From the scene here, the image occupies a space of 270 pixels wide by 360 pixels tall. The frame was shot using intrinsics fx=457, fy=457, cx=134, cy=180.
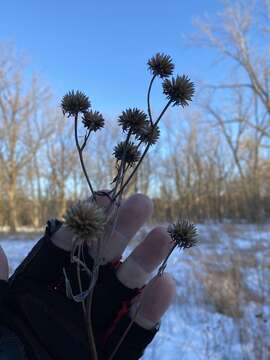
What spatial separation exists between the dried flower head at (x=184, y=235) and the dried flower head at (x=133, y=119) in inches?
6.4

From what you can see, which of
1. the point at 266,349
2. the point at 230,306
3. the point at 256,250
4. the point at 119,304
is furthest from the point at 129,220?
the point at 256,250

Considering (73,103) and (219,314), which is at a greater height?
(73,103)

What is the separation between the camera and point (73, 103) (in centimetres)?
70

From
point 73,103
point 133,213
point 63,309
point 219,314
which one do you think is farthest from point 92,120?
point 219,314

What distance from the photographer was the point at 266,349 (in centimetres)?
263

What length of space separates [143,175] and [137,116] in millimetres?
23288

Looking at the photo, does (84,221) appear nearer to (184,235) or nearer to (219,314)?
(184,235)

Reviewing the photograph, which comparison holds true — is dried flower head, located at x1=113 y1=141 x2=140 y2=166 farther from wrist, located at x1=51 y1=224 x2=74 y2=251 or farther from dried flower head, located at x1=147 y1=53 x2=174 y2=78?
wrist, located at x1=51 y1=224 x2=74 y2=251

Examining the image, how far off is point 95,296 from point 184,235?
1.23 ft

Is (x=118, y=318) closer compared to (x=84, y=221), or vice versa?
(x=84, y=221)

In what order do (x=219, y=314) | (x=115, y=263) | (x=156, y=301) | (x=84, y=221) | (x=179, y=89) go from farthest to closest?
(x=219, y=314) → (x=115, y=263) → (x=156, y=301) → (x=179, y=89) → (x=84, y=221)

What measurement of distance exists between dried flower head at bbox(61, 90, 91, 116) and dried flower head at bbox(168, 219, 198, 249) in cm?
24

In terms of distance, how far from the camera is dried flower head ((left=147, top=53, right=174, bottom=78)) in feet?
2.29

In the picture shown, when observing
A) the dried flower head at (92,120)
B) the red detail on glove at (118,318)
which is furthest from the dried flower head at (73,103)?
the red detail on glove at (118,318)
